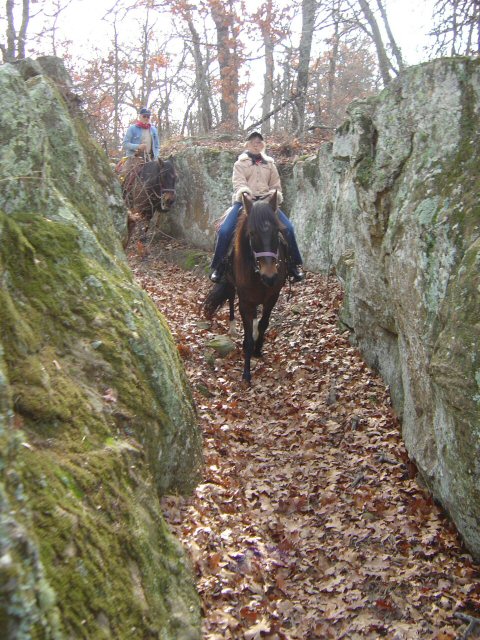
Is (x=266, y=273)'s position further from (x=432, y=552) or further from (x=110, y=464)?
(x=110, y=464)

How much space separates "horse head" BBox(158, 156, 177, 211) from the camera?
49.3 feet

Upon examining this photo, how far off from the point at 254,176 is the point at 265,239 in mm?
1995

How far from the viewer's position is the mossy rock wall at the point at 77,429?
2.40 m

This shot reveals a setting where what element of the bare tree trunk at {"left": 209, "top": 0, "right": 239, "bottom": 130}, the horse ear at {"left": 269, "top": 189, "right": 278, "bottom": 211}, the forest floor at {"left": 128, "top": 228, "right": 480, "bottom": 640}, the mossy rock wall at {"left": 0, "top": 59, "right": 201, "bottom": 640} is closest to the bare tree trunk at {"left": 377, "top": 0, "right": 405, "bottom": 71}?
the bare tree trunk at {"left": 209, "top": 0, "right": 239, "bottom": 130}


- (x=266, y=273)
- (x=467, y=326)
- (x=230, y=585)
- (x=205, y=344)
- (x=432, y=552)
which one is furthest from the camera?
(x=205, y=344)

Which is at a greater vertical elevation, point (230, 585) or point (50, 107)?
point (50, 107)

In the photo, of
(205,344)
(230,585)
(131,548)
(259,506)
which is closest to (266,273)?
(205,344)

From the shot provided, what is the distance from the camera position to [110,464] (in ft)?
11.2

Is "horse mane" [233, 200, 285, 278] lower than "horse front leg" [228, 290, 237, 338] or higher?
higher

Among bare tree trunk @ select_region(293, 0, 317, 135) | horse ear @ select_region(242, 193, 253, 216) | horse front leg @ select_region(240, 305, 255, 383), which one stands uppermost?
bare tree trunk @ select_region(293, 0, 317, 135)

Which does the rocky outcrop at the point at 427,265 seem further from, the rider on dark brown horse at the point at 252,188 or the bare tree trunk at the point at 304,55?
the bare tree trunk at the point at 304,55

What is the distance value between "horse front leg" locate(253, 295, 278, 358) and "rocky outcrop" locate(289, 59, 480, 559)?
1.29 meters

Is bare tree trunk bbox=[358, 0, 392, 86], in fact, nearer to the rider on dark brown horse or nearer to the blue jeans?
the rider on dark brown horse

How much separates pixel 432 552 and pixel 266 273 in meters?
4.30
